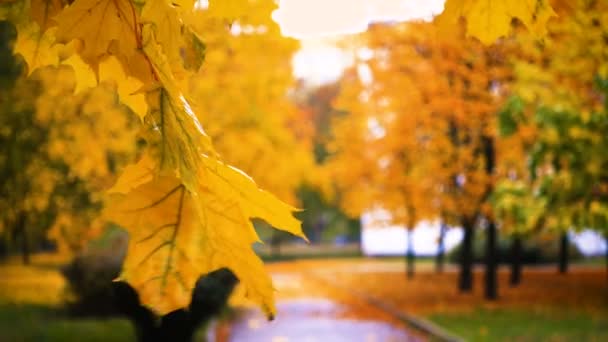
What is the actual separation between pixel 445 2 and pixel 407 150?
15.4 metres

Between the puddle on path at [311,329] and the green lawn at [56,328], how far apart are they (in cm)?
212

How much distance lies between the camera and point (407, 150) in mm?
16969

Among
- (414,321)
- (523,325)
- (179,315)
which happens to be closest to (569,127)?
(179,315)

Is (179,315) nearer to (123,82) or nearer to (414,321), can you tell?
(414,321)

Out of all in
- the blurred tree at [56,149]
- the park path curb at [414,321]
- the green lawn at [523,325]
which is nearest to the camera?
the blurred tree at [56,149]

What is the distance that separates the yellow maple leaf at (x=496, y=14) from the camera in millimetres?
1616

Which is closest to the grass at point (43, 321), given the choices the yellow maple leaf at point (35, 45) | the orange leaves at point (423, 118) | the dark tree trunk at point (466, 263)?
the orange leaves at point (423, 118)

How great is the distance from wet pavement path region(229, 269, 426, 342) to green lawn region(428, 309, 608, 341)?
97 cm

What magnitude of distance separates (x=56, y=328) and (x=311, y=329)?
15.5ft

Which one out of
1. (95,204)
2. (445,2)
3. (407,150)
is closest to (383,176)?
(407,150)

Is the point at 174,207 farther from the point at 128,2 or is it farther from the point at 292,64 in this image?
the point at 292,64

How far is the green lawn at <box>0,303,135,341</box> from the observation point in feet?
38.4

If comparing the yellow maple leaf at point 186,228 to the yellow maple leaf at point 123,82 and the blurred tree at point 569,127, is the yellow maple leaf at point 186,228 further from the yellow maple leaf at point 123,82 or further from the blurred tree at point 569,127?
the blurred tree at point 569,127

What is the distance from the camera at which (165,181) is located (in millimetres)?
1144
